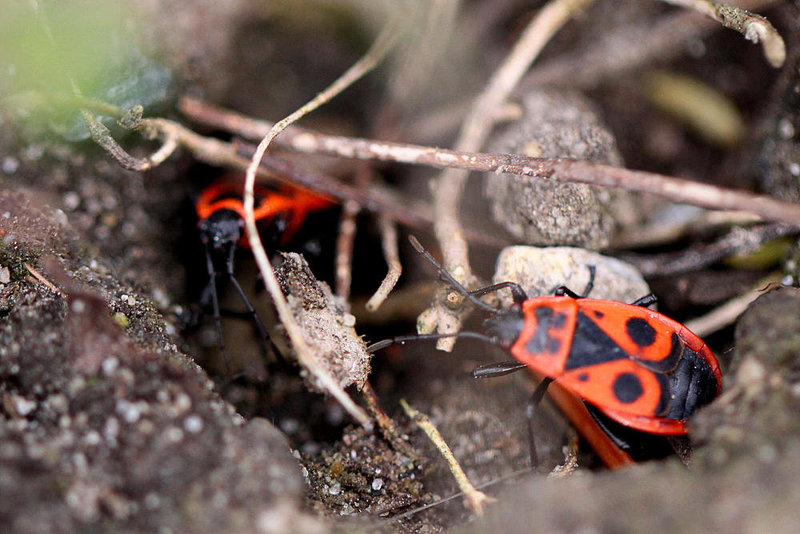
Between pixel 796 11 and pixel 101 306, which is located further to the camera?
pixel 796 11

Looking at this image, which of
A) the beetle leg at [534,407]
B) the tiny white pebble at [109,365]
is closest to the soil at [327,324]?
the tiny white pebble at [109,365]

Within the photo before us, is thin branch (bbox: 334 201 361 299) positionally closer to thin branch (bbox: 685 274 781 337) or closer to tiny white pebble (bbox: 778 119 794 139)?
thin branch (bbox: 685 274 781 337)

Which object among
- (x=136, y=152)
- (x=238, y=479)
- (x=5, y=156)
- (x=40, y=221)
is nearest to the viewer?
(x=238, y=479)

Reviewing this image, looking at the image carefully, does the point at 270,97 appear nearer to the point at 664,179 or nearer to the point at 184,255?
the point at 184,255

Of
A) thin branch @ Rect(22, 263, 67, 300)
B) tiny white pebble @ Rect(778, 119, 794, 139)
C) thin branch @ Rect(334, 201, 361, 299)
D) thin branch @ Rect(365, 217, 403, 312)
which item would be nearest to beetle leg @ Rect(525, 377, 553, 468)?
thin branch @ Rect(365, 217, 403, 312)

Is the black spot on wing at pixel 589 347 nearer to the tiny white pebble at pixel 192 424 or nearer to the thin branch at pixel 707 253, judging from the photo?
the thin branch at pixel 707 253

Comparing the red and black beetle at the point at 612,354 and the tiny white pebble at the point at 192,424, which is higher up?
the red and black beetle at the point at 612,354

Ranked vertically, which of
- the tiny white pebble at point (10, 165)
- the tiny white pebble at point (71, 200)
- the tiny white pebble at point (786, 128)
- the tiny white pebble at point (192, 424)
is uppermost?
the tiny white pebble at point (786, 128)

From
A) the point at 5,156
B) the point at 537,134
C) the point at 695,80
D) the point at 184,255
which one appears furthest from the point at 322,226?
the point at 695,80
